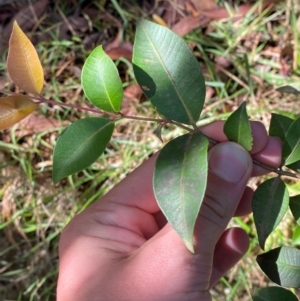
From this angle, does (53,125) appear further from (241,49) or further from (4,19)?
(241,49)

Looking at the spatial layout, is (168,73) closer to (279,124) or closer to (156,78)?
(156,78)

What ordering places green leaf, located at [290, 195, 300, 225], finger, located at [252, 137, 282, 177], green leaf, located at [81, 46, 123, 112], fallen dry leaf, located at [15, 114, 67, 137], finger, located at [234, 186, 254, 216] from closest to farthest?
green leaf, located at [81, 46, 123, 112] → green leaf, located at [290, 195, 300, 225] → finger, located at [252, 137, 282, 177] → finger, located at [234, 186, 254, 216] → fallen dry leaf, located at [15, 114, 67, 137]

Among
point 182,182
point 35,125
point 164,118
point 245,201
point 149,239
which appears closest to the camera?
point 182,182

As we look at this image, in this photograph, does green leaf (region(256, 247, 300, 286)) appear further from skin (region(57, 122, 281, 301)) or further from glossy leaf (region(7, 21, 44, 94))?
glossy leaf (region(7, 21, 44, 94))

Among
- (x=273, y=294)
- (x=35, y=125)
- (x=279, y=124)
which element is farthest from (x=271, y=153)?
(x=35, y=125)

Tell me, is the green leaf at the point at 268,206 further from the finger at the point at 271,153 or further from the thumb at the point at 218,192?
the finger at the point at 271,153

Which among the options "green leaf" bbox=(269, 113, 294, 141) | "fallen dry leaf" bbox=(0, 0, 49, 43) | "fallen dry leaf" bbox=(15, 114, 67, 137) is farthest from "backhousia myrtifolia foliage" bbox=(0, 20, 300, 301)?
"fallen dry leaf" bbox=(0, 0, 49, 43)

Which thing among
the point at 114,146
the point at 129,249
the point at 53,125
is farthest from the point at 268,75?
the point at 129,249
